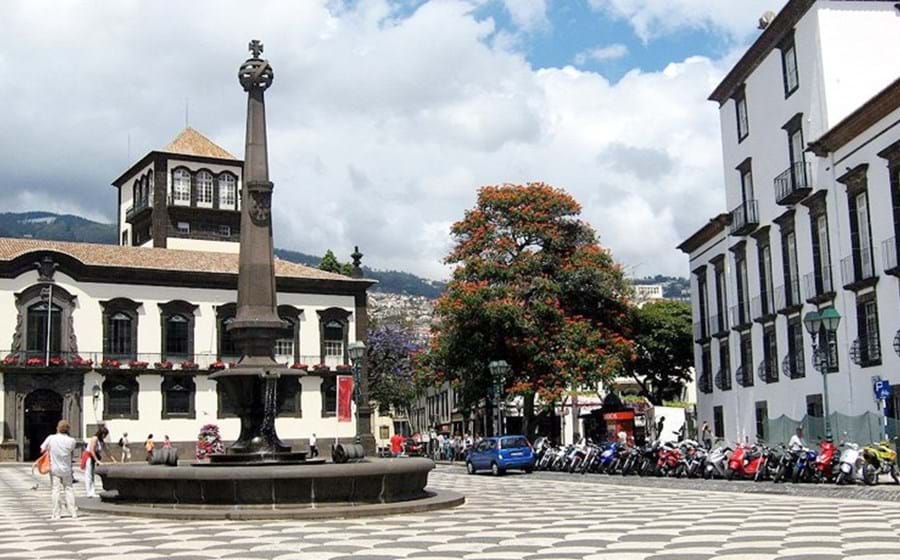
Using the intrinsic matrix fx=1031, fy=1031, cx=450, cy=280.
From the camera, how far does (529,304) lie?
136ft

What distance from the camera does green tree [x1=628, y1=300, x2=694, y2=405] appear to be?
61438mm

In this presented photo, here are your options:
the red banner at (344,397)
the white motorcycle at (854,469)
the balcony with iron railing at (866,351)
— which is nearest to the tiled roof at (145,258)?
the red banner at (344,397)

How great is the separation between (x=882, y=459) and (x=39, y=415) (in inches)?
1529

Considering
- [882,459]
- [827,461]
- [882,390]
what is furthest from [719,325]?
[827,461]

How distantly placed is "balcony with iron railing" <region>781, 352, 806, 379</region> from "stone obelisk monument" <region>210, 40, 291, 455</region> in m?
20.4

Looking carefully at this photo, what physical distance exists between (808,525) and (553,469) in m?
22.3

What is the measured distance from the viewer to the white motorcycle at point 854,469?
2139 centimetres

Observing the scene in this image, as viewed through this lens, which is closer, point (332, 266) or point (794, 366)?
point (794, 366)

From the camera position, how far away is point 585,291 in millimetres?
41938

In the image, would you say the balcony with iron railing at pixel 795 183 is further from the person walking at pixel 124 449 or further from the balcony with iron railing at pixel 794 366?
the person walking at pixel 124 449

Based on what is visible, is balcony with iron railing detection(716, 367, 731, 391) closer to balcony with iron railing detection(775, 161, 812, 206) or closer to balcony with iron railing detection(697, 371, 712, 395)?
balcony with iron railing detection(697, 371, 712, 395)

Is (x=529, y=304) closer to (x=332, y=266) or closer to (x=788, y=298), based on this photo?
(x=788, y=298)

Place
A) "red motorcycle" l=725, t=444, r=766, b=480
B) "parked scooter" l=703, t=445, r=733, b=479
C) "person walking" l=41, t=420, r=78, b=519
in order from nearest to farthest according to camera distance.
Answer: "person walking" l=41, t=420, r=78, b=519 < "red motorcycle" l=725, t=444, r=766, b=480 < "parked scooter" l=703, t=445, r=733, b=479

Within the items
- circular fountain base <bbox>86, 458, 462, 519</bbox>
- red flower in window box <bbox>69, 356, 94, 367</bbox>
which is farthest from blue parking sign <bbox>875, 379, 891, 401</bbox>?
red flower in window box <bbox>69, 356, 94, 367</bbox>
